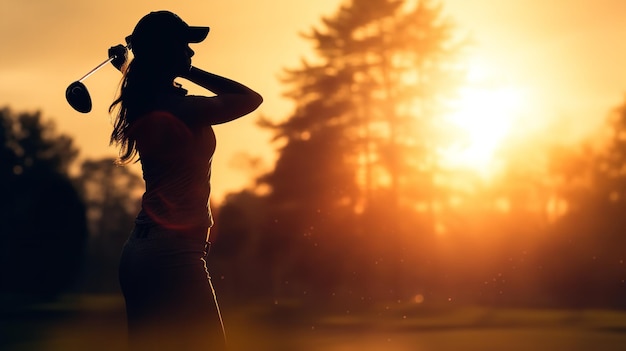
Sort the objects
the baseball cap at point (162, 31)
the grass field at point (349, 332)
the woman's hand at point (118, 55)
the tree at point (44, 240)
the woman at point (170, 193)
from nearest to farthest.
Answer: the woman at point (170, 193) < the baseball cap at point (162, 31) < the woman's hand at point (118, 55) < the grass field at point (349, 332) < the tree at point (44, 240)

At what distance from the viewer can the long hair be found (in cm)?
439

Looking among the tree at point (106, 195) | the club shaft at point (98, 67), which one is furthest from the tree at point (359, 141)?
the club shaft at point (98, 67)

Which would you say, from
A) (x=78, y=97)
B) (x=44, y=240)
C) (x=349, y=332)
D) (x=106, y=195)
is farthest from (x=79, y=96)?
(x=106, y=195)

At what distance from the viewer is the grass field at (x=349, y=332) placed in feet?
56.5

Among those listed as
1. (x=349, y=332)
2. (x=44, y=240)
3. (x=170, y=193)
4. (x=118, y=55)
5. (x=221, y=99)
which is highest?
(x=44, y=240)

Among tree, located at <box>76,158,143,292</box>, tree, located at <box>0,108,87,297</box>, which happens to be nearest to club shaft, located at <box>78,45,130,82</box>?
tree, located at <box>0,108,87,297</box>

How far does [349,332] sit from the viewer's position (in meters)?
22.2

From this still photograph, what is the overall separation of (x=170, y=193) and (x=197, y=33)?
0.67m

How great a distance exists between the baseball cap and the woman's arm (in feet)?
0.68

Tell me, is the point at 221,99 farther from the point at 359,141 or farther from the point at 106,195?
the point at 106,195

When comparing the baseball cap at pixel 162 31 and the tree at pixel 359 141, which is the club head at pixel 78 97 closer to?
the baseball cap at pixel 162 31

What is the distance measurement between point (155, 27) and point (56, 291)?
3628 cm

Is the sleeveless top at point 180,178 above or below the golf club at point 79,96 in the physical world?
below

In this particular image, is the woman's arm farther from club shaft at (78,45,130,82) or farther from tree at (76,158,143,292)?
tree at (76,158,143,292)
